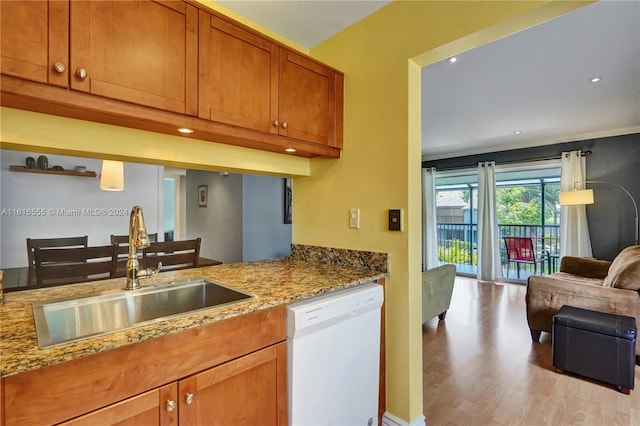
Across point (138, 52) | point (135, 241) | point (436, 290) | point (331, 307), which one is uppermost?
point (138, 52)

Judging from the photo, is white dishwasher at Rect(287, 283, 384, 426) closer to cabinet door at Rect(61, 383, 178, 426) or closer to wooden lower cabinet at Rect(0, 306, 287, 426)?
wooden lower cabinet at Rect(0, 306, 287, 426)

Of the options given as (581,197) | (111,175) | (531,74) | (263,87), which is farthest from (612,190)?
(111,175)

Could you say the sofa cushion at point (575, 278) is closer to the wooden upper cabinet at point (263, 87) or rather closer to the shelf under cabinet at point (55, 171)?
the wooden upper cabinet at point (263, 87)

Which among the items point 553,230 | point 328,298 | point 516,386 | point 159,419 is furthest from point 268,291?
point 553,230

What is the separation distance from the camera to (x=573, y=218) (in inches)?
187

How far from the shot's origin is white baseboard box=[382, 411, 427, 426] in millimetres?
1681

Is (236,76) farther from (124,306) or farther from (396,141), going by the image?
(124,306)

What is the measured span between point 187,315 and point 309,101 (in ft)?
4.25

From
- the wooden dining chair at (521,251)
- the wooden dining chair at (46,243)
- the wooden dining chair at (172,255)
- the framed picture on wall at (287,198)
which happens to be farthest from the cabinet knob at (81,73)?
the wooden dining chair at (521,251)

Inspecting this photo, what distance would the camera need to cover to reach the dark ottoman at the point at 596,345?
2162 millimetres

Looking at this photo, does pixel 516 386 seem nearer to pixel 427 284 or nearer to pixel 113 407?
pixel 427 284

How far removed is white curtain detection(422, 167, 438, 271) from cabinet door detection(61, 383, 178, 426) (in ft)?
20.2

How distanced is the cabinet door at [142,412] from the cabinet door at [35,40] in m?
1.03

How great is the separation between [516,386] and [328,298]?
71.8 inches
